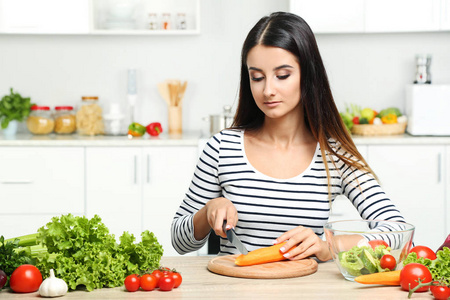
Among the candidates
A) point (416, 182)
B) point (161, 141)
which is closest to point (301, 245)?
point (161, 141)

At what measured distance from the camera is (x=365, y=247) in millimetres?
1437

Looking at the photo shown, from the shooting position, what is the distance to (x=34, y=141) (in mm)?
3783

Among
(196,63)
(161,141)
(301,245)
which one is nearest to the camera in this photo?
(301,245)

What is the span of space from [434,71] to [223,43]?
4.50ft

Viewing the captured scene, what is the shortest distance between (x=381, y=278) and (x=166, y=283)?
45 cm

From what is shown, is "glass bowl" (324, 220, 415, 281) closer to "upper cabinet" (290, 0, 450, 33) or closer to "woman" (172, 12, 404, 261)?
"woman" (172, 12, 404, 261)

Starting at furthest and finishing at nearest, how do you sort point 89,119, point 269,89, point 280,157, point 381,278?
point 89,119 → point 280,157 → point 269,89 → point 381,278

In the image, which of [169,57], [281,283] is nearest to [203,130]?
[169,57]

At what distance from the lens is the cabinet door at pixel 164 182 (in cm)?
379

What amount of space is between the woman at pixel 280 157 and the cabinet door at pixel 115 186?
179cm

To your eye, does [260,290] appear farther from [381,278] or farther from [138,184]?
[138,184]

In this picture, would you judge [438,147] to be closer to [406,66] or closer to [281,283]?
[406,66]

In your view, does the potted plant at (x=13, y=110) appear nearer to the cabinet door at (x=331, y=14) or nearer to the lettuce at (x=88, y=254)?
the cabinet door at (x=331, y=14)

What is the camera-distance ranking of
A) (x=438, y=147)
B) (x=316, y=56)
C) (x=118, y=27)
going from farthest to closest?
(x=118, y=27)
(x=438, y=147)
(x=316, y=56)
